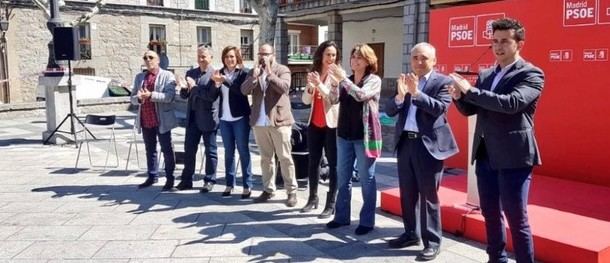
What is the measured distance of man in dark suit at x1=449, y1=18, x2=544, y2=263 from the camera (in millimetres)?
2787

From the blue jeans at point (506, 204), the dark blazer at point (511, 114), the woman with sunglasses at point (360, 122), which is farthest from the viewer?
the woman with sunglasses at point (360, 122)

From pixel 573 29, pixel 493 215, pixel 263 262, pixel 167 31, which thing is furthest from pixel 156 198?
pixel 167 31

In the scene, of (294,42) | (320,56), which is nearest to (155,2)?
(294,42)

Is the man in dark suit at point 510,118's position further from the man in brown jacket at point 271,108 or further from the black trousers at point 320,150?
the man in brown jacket at point 271,108

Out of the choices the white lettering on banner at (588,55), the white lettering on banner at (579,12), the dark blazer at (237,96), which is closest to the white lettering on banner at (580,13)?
the white lettering on banner at (579,12)

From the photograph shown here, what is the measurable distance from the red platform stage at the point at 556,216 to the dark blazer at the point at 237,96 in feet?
5.46

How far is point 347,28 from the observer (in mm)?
21141

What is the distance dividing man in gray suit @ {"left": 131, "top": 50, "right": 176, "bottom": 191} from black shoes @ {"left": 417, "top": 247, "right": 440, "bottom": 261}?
10.6 feet

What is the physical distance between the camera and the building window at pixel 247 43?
2780 cm

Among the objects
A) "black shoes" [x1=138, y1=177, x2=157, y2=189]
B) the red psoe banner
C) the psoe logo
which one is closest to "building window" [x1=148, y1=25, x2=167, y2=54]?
"black shoes" [x1=138, y1=177, x2=157, y2=189]

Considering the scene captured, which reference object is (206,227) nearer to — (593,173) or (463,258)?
(463,258)

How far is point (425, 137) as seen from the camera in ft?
11.3

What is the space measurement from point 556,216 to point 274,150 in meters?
2.65

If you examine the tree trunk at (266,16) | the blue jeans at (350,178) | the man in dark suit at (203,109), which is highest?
the tree trunk at (266,16)
